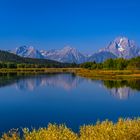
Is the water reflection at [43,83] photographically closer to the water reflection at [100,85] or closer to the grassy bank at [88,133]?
the water reflection at [100,85]

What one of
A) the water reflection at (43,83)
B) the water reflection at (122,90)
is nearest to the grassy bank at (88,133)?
the water reflection at (122,90)

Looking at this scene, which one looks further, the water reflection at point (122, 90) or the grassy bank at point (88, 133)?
the water reflection at point (122, 90)

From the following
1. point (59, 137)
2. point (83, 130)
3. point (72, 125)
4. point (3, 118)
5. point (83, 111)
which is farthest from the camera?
point (83, 111)

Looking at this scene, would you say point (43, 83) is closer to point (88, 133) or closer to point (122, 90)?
point (122, 90)

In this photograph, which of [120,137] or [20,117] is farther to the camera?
[20,117]

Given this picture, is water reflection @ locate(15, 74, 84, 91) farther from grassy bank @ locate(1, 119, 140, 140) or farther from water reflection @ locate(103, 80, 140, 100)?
grassy bank @ locate(1, 119, 140, 140)

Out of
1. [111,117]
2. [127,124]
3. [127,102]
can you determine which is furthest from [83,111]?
[127,124]

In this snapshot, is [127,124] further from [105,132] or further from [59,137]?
[59,137]

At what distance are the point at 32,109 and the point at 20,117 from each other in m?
8.66

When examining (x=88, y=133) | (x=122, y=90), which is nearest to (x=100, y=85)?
(x=122, y=90)

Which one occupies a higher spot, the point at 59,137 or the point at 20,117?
the point at 59,137

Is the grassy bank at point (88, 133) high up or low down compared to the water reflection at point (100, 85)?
up

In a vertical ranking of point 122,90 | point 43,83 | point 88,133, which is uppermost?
point 88,133

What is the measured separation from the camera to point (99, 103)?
212ft
